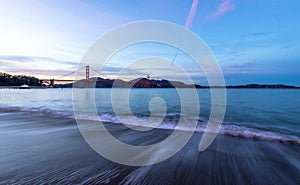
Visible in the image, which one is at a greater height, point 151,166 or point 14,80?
point 14,80

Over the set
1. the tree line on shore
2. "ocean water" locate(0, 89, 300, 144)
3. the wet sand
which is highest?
the tree line on shore

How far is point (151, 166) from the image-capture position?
10.1ft

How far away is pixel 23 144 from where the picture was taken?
407 cm

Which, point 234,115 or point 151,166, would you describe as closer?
point 151,166

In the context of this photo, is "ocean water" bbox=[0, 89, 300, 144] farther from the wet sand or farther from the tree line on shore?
the tree line on shore

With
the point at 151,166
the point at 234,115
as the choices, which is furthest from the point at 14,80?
the point at 151,166

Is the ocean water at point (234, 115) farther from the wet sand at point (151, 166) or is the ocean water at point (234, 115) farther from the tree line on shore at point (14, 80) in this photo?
the tree line on shore at point (14, 80)

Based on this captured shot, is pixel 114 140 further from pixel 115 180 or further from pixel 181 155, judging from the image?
pixel 115 180

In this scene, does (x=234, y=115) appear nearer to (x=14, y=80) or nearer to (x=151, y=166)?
(x=151, y=166)

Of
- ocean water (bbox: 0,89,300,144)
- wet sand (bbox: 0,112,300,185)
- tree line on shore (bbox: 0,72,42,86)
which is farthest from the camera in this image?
tree line on shore (bbox: 0,72,42,86)

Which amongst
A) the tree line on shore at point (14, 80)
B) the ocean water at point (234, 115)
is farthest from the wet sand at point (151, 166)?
the tree line on shore at point (14, 80)

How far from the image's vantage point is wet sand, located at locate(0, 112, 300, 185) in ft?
8.48

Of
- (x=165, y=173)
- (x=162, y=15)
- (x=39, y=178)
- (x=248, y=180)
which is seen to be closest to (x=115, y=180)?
(x=165, y=173)

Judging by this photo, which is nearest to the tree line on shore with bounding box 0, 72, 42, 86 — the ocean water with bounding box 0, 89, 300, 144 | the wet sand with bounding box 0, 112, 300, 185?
the ocean water with bounding box 0, 89, 300, 144
